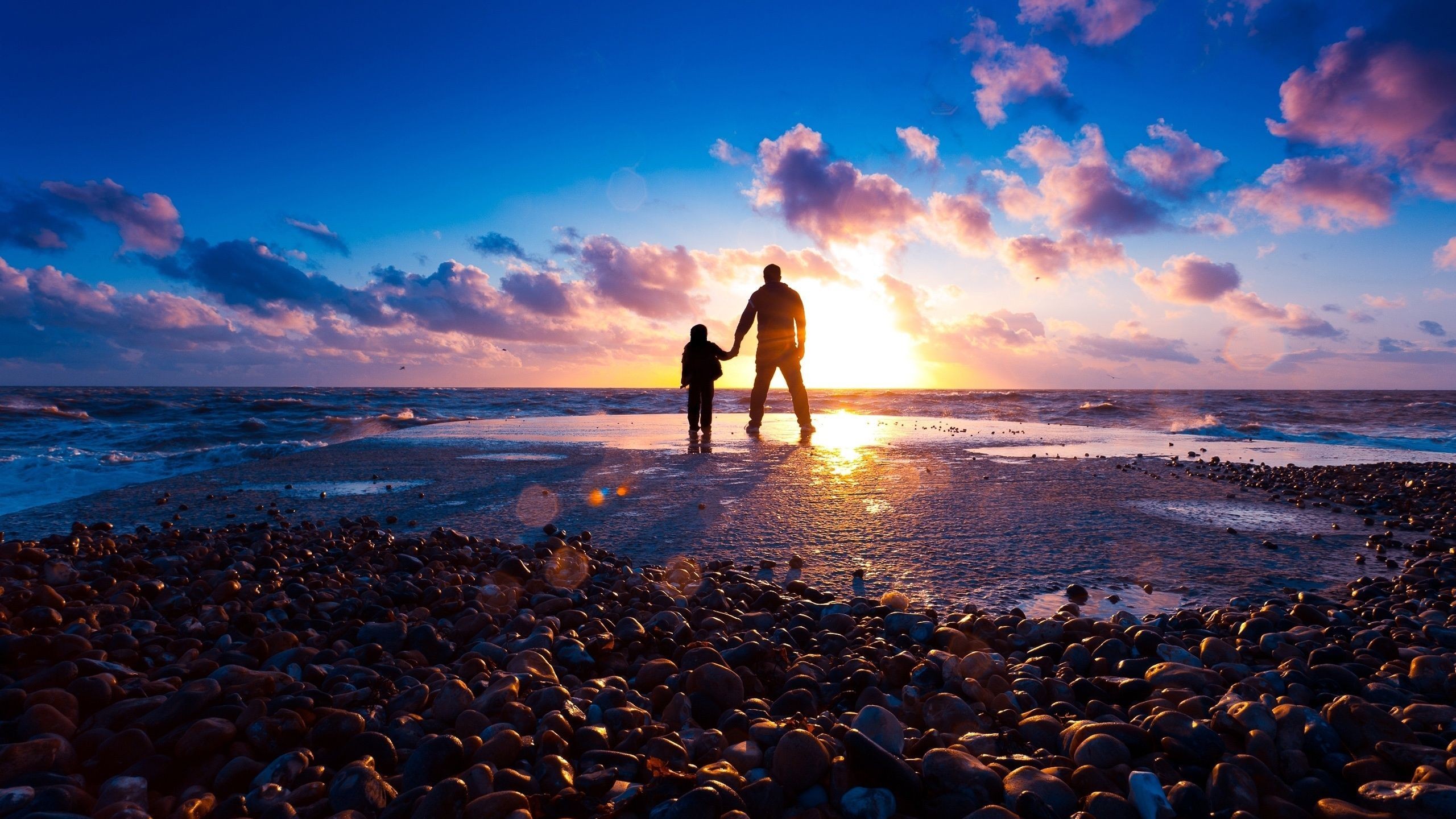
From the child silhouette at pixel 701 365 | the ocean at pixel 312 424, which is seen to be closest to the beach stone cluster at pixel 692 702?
the ocean at pixel 312 424

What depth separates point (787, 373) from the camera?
11984mm

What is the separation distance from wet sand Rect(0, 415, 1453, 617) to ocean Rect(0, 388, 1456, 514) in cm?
136

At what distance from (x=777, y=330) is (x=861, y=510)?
683 cm

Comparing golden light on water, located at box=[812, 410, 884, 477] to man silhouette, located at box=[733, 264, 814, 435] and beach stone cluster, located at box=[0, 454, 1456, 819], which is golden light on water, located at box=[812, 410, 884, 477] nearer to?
man silhouette, located at box=[733, 264, 814, 435]

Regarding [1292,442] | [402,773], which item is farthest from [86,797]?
[1292,442]

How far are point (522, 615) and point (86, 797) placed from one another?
141cm

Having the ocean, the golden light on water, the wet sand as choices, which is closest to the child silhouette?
the wet sand

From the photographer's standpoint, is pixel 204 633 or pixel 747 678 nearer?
pixel 747 678

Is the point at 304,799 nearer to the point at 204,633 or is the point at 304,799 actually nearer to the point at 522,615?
the point at 522,615

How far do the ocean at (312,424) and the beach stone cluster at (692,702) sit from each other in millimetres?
5687

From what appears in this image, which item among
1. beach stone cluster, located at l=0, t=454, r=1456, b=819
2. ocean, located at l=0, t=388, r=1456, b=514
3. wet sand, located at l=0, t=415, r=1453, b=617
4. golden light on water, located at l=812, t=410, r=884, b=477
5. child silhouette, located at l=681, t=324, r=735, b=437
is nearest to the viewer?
beach stone cluster, located at l=0, t=454, r=1456, b=819

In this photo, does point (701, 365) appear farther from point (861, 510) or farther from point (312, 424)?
point (312, 424)

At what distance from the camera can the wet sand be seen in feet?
11.6

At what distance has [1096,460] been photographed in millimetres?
8250
